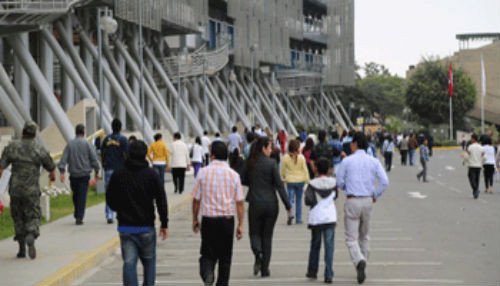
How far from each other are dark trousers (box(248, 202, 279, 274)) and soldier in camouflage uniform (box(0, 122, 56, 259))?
2.96 metres

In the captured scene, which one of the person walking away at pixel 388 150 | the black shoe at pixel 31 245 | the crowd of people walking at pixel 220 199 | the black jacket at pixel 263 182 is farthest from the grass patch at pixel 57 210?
the person walking away at pixel 388 150

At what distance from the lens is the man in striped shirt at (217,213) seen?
911cm

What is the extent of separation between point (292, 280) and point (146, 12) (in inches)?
1475

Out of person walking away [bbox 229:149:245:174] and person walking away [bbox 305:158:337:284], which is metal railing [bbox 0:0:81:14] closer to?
person walking away [bbox 229:149:245:174]

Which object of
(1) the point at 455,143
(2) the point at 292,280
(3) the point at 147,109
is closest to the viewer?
(2) the point at 292,280

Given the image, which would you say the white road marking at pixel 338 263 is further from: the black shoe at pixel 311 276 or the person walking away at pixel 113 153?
the person walking away at pixel 113 153

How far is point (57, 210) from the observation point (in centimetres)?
2058

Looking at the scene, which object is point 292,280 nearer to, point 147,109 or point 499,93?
point 147,109

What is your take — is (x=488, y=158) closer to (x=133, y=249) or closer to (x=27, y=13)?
(x=27, y=13)

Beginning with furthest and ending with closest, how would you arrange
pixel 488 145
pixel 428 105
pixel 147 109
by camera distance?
pixel 428 105, pixel 147 109, pixel 488 145

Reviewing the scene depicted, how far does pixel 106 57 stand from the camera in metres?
44.6

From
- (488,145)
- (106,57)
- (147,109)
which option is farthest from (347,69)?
(488,145)

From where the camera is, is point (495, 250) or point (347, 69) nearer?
point (495, 250)

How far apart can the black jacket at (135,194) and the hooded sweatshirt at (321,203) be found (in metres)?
2.54
